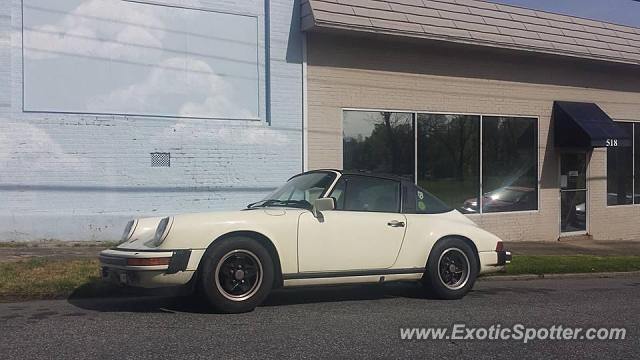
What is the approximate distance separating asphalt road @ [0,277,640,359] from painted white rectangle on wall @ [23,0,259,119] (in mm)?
4836

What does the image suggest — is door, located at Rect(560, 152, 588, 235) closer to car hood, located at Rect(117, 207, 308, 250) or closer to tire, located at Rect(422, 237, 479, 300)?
tire, located at Rect(422, 237, 479, 300)

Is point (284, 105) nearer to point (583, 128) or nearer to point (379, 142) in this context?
point (379, 142)

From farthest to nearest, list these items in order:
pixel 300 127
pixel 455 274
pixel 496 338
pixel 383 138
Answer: pixel 383 138
pixel 300 127
pixel 455 274
pixel 496 338

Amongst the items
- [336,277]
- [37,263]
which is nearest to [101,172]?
[37,263]

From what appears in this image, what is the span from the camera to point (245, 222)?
252 inches

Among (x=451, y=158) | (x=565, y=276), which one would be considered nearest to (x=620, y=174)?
(x=451, y=158)

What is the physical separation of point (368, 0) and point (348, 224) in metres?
6.98

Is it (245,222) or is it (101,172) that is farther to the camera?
(101,172)

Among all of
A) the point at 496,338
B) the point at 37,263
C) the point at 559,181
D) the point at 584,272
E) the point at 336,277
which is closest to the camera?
the point at 496,338

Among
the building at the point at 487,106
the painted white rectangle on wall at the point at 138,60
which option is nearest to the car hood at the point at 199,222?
the painted white rectangle on wall at the point at 138,60

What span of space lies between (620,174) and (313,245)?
44.2ft

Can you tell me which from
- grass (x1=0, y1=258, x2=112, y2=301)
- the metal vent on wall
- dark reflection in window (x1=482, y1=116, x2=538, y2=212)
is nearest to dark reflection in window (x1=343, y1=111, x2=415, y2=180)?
dark reflection in window (x1=482, y1=116, x2=538, y2=212)

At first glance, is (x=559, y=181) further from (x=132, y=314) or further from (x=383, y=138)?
(x=132, y=314)

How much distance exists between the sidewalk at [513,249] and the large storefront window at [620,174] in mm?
1467
